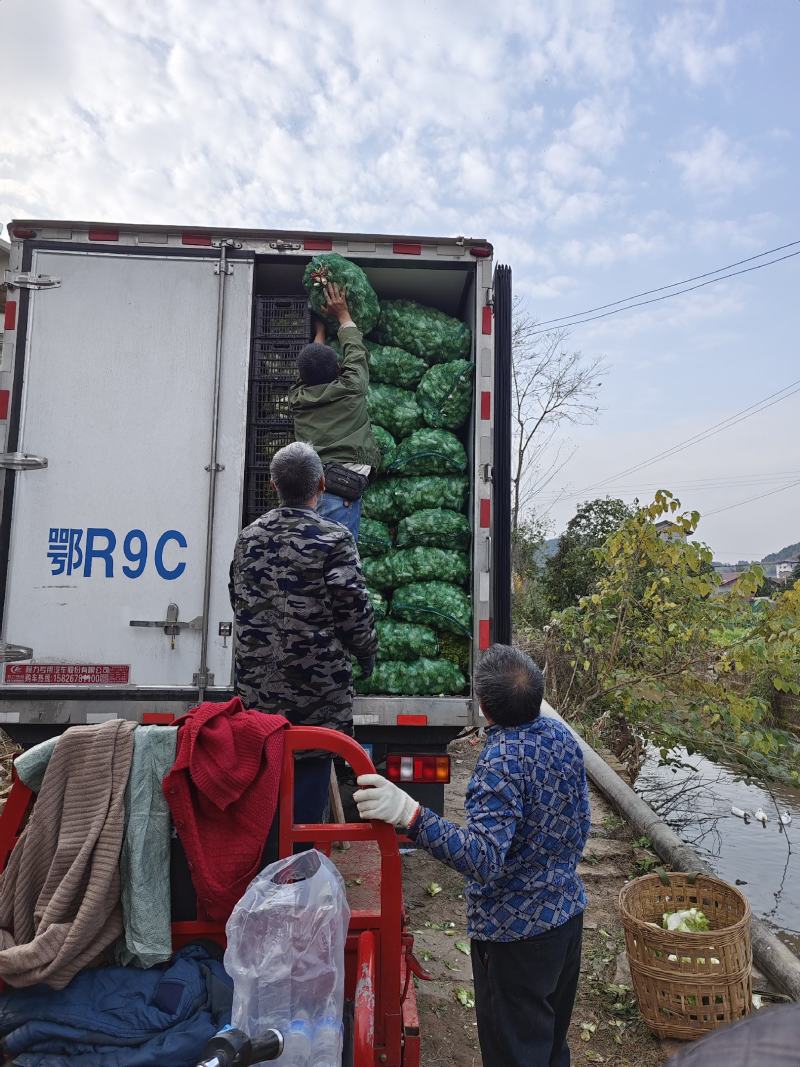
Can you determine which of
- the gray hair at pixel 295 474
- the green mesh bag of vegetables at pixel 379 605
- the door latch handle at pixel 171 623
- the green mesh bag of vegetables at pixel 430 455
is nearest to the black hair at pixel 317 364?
the green mesh bag of vegetables at pixel 430 455

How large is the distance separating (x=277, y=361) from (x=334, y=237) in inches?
27.3

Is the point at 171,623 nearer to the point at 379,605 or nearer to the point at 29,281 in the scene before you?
the point at 379,605

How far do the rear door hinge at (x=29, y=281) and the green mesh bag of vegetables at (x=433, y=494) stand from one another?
2.00 metres

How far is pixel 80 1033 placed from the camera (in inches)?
62.9

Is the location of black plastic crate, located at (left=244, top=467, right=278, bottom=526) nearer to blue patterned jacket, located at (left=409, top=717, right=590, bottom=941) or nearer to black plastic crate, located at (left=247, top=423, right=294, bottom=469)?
black plastic crate, located at (left=247, top=423, right=294, bottom=469)

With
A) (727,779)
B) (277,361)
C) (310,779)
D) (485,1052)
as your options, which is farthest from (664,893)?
(727,779)

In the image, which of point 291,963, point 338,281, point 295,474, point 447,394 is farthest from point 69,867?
point 447,394


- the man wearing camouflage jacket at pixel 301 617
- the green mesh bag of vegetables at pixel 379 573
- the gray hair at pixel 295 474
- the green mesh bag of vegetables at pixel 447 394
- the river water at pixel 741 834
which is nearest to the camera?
the man wearing camouflage jacket at pixel 301 617

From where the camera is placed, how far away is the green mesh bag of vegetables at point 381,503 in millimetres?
4188

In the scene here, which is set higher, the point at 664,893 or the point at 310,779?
the point at 310,779

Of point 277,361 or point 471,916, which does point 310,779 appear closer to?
point 471,916

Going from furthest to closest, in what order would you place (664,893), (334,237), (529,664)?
(334,237)
(664,893)
(529,664)

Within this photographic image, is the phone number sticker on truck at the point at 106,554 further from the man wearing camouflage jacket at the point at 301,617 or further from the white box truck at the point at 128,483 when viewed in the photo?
the man wearing camouflage jacket at the point at 301,617

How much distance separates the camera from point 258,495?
12.8 ft
